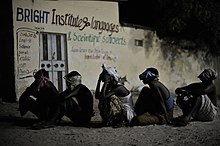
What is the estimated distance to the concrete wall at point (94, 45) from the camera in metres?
11.1

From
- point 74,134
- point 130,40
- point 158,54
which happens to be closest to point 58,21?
point 130,40

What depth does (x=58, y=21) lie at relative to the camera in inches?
473

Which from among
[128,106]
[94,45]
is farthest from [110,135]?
[94,45]

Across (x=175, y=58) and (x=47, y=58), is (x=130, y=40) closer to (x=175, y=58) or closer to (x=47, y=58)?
(x=175, y=58)

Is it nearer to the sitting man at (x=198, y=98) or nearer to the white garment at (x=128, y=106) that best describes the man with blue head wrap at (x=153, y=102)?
the white garment at (x=128, y=106)

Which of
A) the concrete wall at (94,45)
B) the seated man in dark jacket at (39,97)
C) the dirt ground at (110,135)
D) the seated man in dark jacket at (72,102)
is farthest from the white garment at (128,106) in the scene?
the concrete wall at (94,45)

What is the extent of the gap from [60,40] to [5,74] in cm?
197

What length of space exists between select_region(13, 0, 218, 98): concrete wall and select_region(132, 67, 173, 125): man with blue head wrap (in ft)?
16.9

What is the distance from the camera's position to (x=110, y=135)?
6.32 meters

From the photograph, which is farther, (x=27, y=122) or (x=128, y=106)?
(x=27, y=122)

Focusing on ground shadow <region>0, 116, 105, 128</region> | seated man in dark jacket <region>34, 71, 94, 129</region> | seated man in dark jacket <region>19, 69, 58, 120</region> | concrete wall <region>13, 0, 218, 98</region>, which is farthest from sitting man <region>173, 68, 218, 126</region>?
concrete wall <region>13, 0, 218, 98</region>

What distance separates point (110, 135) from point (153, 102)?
996mm

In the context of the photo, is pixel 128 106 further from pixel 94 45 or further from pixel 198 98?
pixel 94 45

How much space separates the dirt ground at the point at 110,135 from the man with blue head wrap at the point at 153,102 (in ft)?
0.51
